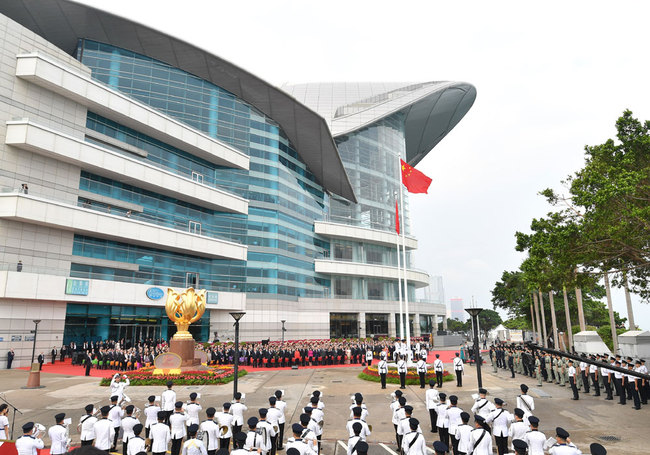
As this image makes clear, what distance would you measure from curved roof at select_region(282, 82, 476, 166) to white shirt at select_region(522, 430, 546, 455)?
62.9m

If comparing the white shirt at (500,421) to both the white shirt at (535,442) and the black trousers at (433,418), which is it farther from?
the black trousers at (433,418)

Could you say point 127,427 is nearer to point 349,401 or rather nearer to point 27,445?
point 27,445

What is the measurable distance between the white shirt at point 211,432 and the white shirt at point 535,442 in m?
7.29

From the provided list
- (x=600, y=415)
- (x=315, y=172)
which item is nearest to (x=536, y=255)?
(x=600, y=415)

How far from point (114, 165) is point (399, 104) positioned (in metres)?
53.0

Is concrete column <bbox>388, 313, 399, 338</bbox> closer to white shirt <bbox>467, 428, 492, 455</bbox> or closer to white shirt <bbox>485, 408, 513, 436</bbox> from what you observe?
white shirt <bbox>485, 408, 513, 436</bbox>

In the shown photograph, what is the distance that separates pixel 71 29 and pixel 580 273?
Result: 5329 cm

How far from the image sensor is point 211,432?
1009cm

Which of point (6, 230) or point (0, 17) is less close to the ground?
point (0, 17)

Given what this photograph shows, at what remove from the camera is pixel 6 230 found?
31.6m

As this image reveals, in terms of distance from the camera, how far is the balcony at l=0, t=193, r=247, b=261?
31250 millimetres

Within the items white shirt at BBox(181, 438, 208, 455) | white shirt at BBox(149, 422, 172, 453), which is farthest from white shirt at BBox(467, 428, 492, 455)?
white shirt at BBox(149, 422, 172, 453)

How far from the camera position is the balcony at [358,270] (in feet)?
198

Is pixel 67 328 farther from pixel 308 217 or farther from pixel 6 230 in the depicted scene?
pixel 308 217
